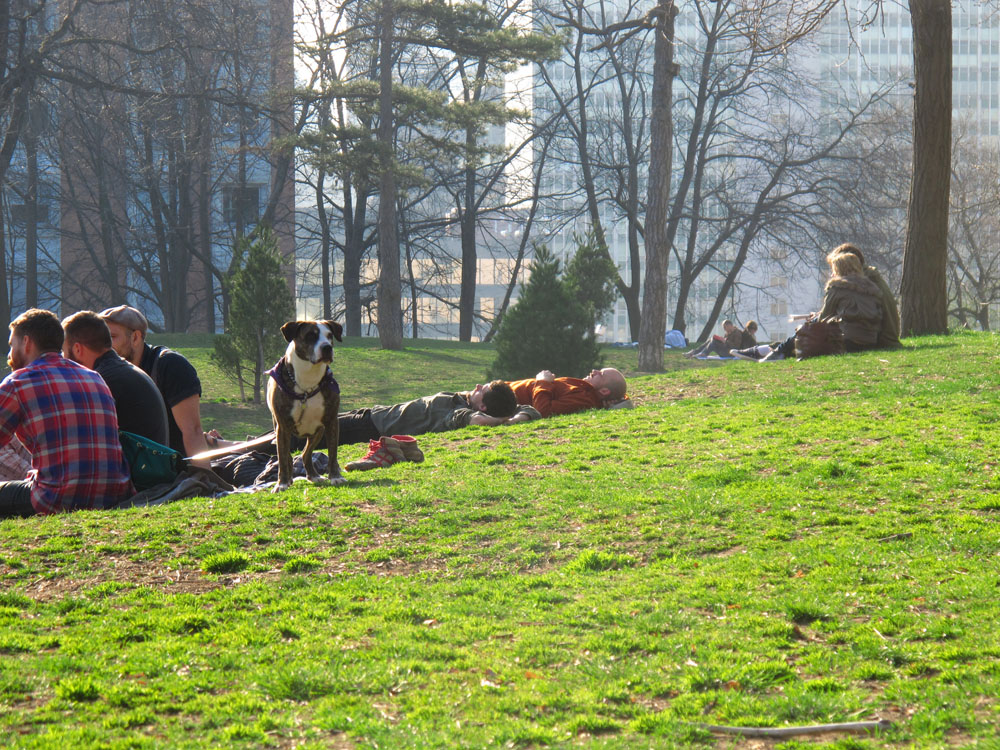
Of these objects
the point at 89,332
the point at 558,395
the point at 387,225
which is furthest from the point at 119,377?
the point at 387,225

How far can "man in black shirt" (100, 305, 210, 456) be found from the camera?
8367 mm

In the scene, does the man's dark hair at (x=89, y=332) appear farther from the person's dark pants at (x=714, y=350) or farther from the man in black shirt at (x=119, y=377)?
the person's dark pants at (x=714, y=350)

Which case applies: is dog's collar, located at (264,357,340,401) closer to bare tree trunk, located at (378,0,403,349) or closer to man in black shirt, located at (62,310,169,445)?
man in black shirt, located at (62,310,169,445)

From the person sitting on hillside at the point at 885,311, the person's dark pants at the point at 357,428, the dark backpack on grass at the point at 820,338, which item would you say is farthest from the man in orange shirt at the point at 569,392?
the person sitting on hillside at the point at 885,311

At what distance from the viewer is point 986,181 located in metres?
48.2

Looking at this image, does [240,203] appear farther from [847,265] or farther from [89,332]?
[89,332]

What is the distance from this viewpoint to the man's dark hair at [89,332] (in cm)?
771

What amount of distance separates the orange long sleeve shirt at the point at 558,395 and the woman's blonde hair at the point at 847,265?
4.45 metres

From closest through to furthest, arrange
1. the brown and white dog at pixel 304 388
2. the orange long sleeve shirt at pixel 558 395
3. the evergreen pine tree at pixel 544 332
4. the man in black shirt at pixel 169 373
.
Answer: the brown and white dog at pixel 304 388
the man in black shirt at pixel 169 373
the orange long sleeve shirt at pixel 558 395
the evergreen pine tree at pixel 544 332

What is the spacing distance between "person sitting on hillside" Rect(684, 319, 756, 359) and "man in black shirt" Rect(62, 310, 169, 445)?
2296cm

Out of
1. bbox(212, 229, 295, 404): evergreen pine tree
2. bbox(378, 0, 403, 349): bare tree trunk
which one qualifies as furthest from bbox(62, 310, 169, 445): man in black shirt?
bbox(378, 0, 403, 349): bare tree trunk

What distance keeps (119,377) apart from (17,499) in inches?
42.7

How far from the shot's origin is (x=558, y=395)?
42.2ft

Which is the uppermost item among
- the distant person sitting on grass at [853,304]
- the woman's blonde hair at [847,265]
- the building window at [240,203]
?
the building window at [240,203]
